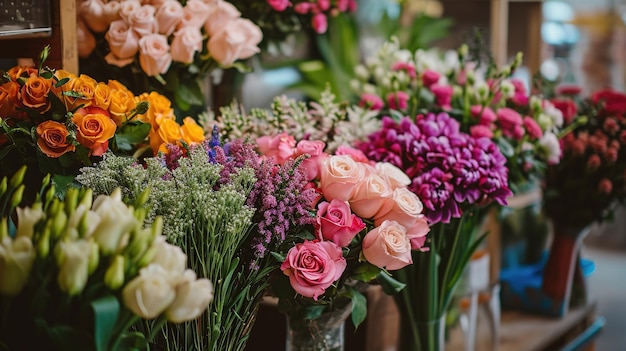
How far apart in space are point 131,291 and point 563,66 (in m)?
3.04

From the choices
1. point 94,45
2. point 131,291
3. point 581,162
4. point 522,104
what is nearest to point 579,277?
point 581,162

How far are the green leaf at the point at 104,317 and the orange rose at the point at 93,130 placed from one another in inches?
12.6

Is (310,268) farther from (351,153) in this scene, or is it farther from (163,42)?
(163,42)

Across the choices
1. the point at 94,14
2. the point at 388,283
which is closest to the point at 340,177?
the point at 388,283

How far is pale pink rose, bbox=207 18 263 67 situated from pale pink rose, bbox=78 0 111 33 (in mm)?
177

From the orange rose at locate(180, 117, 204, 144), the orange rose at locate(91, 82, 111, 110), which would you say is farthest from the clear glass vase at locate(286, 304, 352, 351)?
the orange rose at locate(91, 82, 111, 110)

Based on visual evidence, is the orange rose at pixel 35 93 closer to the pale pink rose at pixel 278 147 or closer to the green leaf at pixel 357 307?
the pale pink rose at pixel 278 147

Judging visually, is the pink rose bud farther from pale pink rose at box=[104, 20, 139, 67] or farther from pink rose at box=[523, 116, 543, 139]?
pale pink rose at box=[104, 20, 139, 67]

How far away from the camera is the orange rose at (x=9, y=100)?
976 mm

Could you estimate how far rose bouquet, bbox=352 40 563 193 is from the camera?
1.41m

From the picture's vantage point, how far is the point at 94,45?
4.00ft

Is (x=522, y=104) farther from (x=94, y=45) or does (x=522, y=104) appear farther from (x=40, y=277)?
(x=40, y=277)

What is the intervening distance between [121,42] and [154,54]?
0.06m

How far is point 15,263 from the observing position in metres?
0.69
